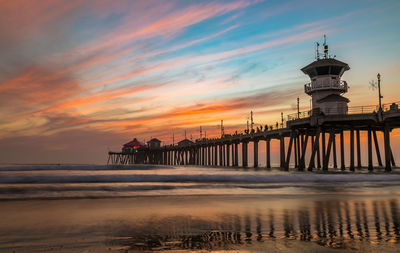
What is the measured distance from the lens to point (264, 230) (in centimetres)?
661

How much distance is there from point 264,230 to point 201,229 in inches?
52.6

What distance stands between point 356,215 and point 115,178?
19220 mm

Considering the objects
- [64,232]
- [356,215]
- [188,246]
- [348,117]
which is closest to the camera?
[188,246]

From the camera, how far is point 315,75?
48.3 meters

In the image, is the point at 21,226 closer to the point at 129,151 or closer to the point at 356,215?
the point at 356,215

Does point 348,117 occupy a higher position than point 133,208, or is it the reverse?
point 348,117

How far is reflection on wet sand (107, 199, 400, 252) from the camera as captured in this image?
5500 mm

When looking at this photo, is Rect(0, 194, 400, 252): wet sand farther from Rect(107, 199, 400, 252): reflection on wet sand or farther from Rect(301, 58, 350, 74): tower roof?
Rect(301, 58, 350, 74): tower roof

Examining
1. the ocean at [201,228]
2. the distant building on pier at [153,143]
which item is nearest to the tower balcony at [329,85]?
the ocean at [201,228]

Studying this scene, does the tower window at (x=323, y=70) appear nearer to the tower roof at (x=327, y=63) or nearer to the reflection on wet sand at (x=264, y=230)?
the tower roof at (x=327, y=63)

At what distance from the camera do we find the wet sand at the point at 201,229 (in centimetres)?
527

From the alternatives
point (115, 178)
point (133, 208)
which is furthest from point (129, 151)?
point (133, 208)

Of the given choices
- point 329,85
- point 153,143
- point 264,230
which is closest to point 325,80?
point 329,85

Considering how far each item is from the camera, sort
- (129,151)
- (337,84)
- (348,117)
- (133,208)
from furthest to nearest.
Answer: (129,151) < (337,84) < (348,117) < (133,208)
